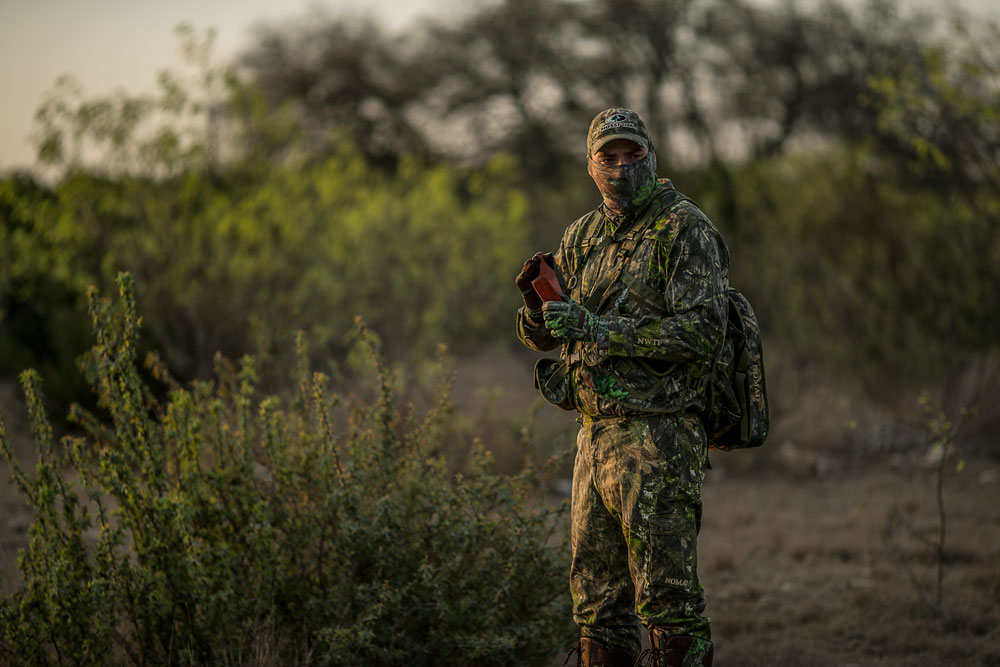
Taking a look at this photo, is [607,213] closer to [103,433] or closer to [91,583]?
[91,583]

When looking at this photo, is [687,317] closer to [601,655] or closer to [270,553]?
[601,655]

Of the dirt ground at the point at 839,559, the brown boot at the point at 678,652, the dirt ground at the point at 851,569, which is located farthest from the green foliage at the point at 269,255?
the brown boot at the point at 678,652

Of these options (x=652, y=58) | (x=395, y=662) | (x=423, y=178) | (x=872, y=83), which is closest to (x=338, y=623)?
(x=395, y=662)

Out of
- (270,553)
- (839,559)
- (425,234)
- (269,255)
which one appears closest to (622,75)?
(425,234)

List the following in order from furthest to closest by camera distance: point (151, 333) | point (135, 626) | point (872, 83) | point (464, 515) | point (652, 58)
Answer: point (652, 58) → point (151, 333) → point (872, 83) → point (464, 515) → point (135, 626)

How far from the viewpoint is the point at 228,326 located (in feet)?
28.9

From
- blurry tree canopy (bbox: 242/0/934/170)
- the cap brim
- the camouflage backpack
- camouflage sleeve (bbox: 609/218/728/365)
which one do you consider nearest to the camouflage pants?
the camouflage backpack

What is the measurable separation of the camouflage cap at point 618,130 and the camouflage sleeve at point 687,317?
1.03 ft

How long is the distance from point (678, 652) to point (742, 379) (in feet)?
2.80

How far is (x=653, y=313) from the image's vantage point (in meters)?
2.89

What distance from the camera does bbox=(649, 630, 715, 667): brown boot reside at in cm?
282

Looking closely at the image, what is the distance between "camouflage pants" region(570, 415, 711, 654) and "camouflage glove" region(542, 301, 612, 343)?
31 cm

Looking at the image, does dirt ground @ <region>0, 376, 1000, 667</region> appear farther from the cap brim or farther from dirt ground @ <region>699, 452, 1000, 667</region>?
the cap brim

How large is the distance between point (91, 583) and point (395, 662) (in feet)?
3.70
